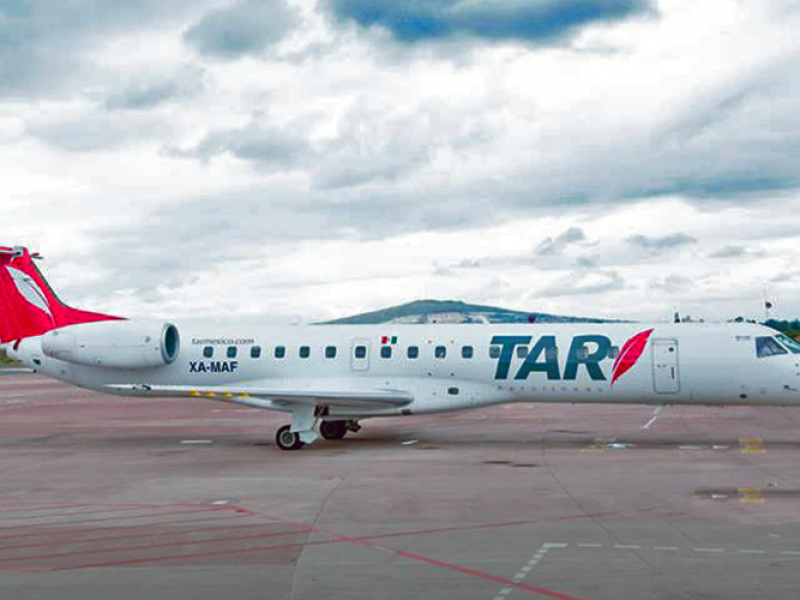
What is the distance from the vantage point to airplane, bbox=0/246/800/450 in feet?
69.4

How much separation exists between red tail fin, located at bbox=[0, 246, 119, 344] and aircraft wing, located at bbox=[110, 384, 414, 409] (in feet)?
16.0

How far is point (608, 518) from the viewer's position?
497 inches

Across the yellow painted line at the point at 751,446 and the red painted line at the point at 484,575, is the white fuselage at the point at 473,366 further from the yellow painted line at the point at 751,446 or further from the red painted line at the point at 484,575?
the red painted line at the point at 484,575

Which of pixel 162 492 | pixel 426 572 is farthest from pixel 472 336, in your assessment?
pixel 426 572

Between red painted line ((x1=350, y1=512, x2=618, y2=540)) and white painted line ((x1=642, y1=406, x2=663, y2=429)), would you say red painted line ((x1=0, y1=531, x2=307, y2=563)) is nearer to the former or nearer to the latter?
red painted line ((x1=350, y1=512, x2=618, y2=540))

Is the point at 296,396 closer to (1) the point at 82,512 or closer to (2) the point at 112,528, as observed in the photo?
(1) the point at 82,512

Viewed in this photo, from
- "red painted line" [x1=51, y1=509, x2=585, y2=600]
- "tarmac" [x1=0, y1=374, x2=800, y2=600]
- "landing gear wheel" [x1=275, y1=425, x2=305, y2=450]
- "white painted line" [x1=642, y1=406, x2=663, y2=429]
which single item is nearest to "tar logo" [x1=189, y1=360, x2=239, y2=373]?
"tarmac" [x1=0, y1=374, x2=800, y2=600]

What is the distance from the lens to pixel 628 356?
21.5 meters

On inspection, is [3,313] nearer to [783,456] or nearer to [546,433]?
[546,433]

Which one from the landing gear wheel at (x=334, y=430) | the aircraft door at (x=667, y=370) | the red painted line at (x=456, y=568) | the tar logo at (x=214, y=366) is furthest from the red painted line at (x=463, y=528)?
the tar logo at (x=214, y=366)

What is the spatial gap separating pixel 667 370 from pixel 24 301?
18786 millimetres

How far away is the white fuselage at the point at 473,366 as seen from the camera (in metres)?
21.0

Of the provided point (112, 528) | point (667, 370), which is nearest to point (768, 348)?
point (667, 370)

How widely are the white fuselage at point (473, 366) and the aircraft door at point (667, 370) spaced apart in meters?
0.02
